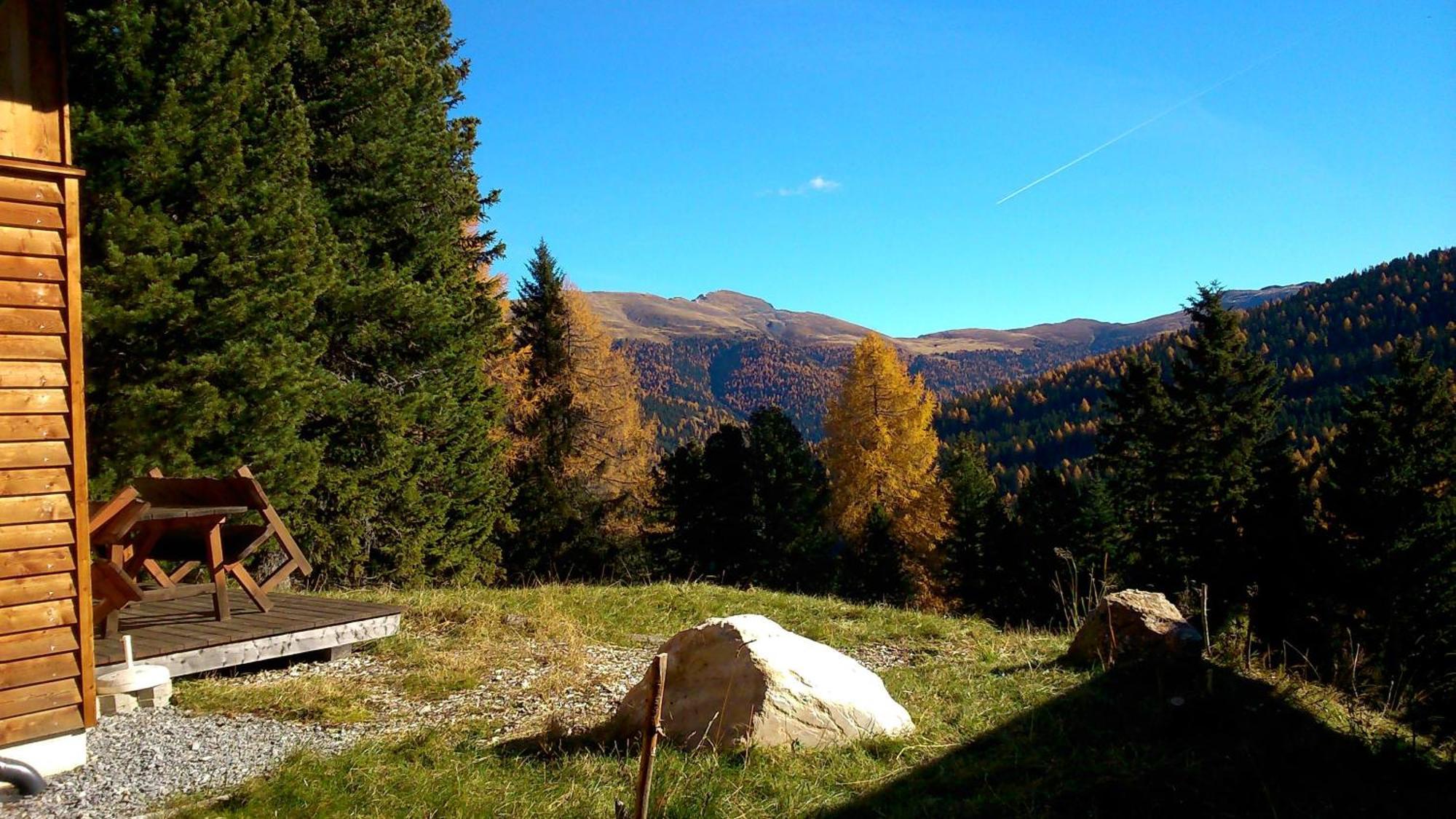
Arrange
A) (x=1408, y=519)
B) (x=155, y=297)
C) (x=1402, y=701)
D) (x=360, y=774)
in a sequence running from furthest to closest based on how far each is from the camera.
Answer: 1. (x=1408, y=519)
2. (x=155, y=297)
3. (x=1402, y=701)
4. (x=360, y=774)

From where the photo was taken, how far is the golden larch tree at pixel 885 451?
29.7 meters

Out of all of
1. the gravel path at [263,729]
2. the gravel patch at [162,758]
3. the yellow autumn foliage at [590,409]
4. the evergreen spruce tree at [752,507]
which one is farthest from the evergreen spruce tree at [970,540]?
the gravel patch at [162,758]

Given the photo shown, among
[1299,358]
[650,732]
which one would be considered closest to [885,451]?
[650,732]

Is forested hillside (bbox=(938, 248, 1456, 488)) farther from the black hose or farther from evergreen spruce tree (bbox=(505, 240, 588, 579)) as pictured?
the black hose

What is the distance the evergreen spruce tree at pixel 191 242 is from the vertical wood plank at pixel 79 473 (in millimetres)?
5047

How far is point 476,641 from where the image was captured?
313 inches

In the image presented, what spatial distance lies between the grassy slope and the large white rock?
0.53 feet

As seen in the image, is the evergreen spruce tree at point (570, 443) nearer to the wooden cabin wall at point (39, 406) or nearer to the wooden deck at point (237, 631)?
the wooden deck at point (237, 631)

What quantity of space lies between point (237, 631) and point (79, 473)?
251 centimetres

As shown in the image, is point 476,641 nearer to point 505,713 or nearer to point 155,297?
point 505,713

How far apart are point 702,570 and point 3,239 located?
26.2 m

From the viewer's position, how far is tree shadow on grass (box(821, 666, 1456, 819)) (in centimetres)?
356

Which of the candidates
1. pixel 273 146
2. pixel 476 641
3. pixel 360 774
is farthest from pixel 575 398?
pixel 360 774

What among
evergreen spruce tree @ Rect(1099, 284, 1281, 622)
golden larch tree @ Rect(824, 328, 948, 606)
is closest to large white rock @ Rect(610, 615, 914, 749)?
evergreen spruce tree @ Rect(1099, 284, 1281, 622)
